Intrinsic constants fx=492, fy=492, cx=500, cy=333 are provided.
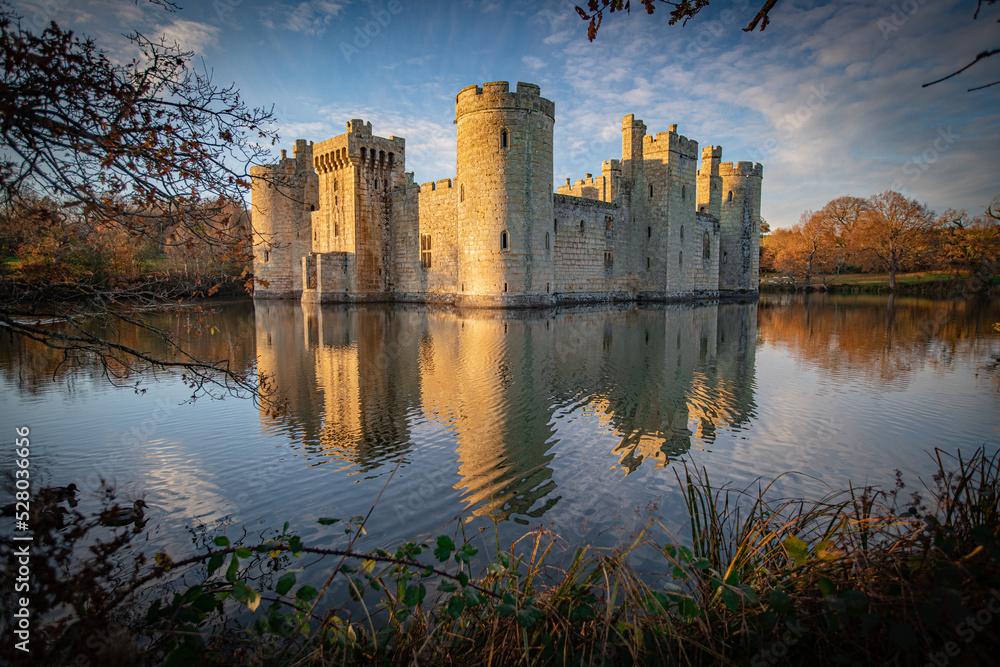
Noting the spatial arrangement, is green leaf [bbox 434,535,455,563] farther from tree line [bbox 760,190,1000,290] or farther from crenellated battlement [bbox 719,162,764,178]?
crenellated battlement [bbox 719,162,764,178]

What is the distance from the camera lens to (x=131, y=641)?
6.81 feet

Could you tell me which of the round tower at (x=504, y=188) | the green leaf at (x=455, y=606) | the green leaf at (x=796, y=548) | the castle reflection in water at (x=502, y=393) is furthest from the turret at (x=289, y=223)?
Result: the green leaf at (x=796, y=548)

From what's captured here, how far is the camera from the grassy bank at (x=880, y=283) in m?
31.2

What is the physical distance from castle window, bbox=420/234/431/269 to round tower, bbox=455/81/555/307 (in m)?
5.39

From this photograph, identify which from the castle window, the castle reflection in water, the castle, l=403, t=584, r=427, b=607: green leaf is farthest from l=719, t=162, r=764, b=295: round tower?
l=403, t=584, r=427, b=607: green leaf

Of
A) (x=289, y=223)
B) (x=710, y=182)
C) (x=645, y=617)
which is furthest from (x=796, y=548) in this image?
(x=710, y=182)

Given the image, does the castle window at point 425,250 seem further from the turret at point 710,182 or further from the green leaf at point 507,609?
the green leaf at point 507,609

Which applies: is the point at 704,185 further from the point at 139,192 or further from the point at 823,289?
the point at 139,192

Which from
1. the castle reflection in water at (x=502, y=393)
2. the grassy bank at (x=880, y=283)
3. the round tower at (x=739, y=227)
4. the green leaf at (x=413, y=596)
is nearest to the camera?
the green leaf at (x=413, y=596)

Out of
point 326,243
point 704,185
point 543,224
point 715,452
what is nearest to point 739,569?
point 715,452

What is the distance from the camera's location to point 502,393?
25.2 feet

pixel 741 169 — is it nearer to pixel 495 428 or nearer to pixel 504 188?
pixel 504 188

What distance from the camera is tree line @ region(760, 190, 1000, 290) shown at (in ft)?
85.9

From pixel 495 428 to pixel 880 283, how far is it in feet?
142
